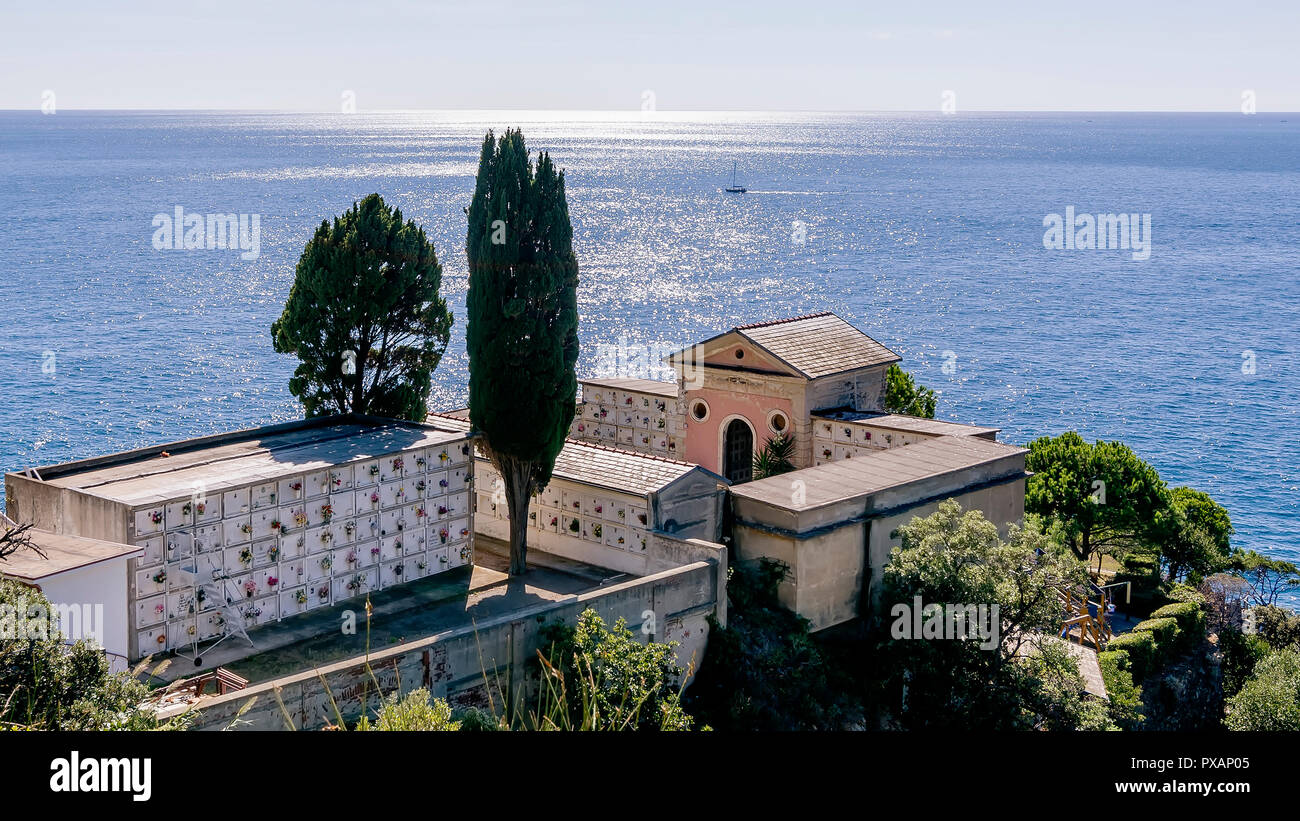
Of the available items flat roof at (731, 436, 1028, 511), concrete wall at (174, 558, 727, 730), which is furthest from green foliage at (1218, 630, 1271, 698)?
concrete wall at (174, 558, 727, 730)

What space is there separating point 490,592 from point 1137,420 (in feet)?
206

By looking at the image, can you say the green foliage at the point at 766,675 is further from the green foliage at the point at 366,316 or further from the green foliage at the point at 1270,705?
the green foliage at the point at 1270,705

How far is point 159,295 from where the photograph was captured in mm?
114125

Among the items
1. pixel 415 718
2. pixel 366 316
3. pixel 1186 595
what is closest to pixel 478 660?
pixel 415 718

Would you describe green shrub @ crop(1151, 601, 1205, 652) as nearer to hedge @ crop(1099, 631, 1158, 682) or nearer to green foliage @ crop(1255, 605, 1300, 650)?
green foliage @ crop(1255, 605, 1300, 650)

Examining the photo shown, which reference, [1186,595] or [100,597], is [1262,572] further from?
[100,597]

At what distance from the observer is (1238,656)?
41812 millimetres

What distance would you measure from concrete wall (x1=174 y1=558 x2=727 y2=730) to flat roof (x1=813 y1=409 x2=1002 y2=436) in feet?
36.2

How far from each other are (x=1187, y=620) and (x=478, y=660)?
28195 millimetres

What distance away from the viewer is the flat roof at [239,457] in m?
25.5

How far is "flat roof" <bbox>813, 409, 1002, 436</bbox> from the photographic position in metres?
37.1
